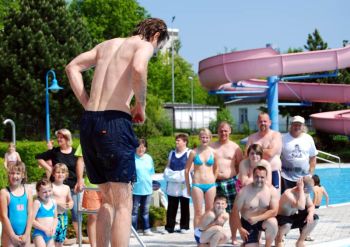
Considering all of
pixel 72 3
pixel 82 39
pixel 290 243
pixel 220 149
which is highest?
pixel 72 3

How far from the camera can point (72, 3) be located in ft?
158

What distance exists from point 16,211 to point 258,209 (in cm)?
289

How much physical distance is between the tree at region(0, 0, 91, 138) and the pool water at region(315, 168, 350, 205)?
1631cm

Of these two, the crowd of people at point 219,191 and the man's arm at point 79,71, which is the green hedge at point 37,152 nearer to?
the crowd of people at point 219,191

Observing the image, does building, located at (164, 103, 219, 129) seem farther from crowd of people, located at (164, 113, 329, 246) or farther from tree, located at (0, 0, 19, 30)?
crowd of people, located at (164, 113, 329, 246)

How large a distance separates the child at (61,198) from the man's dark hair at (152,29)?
340cm

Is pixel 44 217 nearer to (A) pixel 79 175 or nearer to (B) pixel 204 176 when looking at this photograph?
(A) pixel 79 175

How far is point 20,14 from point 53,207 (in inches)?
1165

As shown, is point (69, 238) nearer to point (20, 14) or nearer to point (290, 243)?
point (290, 243)

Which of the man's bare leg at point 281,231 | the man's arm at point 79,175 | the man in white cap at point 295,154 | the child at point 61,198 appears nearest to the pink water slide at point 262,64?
the man in white cap at point 295,154

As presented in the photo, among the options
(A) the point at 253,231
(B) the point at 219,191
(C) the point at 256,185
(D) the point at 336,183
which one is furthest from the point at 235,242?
(D) the point at 336,183

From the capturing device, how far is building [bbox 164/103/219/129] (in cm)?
7262

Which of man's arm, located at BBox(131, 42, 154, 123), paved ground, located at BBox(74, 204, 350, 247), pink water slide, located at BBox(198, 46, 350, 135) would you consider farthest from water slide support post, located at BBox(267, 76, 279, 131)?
man's arm, located at BBox(131, 42, 154, 123)

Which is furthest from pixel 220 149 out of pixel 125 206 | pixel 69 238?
pixel 125 206
